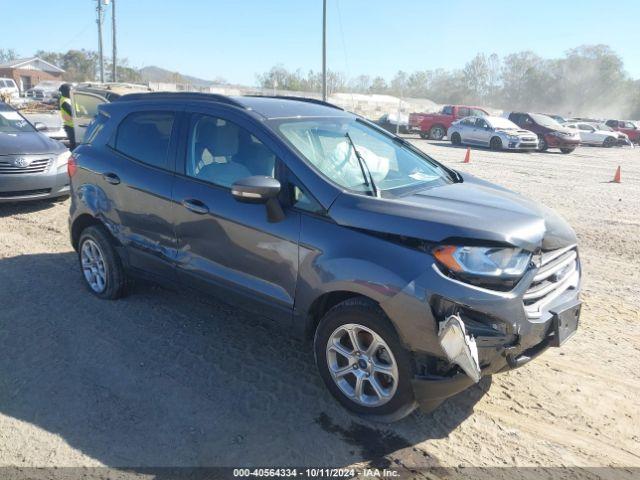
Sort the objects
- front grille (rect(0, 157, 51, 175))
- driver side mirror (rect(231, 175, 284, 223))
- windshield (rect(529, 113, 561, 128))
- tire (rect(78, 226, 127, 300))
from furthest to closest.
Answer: windshield (rect(529, 113, 561, 128)) < front grille (rect(0, 157, 51, 175)) < tire (rect(78, 226, 127, 300)) < driver side mirror (rect(231, 175, 284, 223))

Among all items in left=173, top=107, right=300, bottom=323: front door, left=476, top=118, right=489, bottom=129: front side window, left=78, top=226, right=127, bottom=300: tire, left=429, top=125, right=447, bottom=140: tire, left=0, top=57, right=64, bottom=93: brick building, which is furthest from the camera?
left=0, top=57, right=64, bottom=93: brick building

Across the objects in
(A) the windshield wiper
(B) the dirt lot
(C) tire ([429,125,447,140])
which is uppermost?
(C) tire ([429,125,447,140])

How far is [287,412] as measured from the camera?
3.25 metres

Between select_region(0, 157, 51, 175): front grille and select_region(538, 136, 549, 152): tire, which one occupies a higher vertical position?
select_region(538, 136, 549, 152): tire

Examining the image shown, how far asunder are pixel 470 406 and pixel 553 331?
75 centimetres

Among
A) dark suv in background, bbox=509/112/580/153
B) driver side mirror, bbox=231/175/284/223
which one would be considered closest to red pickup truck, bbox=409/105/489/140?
dark suv in background, bbox=509/112/580/153

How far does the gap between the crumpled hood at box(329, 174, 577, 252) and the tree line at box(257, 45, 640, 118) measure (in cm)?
7633

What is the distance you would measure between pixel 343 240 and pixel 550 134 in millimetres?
22717

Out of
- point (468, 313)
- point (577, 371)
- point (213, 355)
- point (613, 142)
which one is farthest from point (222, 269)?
point (613, 142)

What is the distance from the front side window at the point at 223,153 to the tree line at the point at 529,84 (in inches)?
2970

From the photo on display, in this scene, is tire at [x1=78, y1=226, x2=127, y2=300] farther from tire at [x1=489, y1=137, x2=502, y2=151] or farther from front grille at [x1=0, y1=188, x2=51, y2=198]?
tire at [x1=489, y1=137, x2=502, y2=151]

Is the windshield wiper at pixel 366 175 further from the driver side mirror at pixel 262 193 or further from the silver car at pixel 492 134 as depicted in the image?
the silver car at pixel 492 134

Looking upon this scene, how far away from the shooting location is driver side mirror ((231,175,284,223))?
323cm

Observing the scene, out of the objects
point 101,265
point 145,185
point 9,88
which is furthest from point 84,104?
point 9,88
